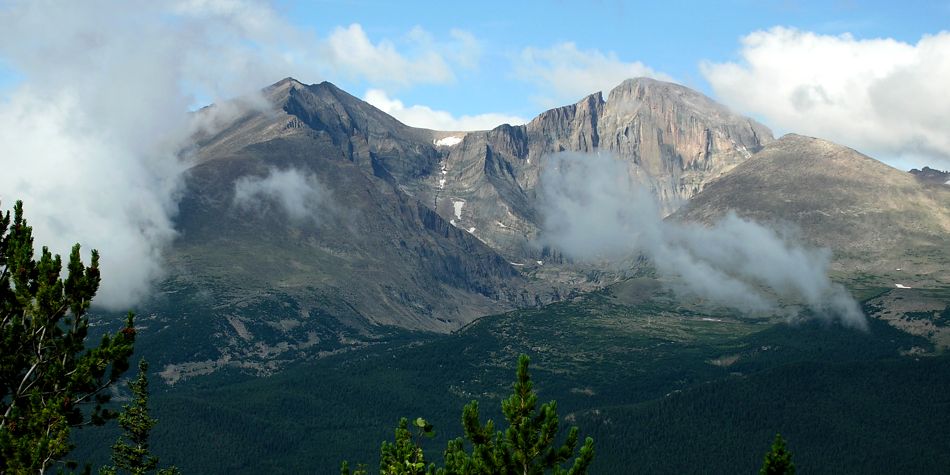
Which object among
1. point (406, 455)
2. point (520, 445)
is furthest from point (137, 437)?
point (520, 445)

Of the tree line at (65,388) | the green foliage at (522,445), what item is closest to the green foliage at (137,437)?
the tree line at (65,388)

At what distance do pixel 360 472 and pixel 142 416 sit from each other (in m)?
50.9

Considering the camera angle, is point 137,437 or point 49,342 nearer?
point 49,342

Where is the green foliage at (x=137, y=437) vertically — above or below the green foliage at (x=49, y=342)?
below

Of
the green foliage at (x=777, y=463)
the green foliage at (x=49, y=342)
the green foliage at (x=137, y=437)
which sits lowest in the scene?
the green foliage at (x=777, y=463)

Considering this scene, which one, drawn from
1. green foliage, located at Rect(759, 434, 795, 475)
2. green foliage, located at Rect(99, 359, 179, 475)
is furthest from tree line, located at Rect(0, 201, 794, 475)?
green foliage, located at Rect(99, 359, 179, 475)

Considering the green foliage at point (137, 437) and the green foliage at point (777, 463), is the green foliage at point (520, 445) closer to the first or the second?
the green foliage at point (777, 463)

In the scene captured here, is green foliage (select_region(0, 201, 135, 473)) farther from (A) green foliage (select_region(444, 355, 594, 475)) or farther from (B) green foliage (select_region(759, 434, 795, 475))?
(B) green foliage (select_region(759, 434, 795, 475))

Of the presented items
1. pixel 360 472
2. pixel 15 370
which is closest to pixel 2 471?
pixel 15 370

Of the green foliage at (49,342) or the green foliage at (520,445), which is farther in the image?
the green foliage at (520,445)

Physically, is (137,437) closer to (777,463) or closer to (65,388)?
(65,388)

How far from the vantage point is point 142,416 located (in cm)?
11162

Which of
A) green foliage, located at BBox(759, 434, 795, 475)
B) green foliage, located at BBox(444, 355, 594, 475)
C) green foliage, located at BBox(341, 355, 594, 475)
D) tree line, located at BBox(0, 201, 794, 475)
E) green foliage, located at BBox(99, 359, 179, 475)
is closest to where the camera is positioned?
tree line, located at BBox(0, 201, 794, 475)

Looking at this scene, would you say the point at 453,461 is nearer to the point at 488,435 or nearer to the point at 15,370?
the point at 488,435
